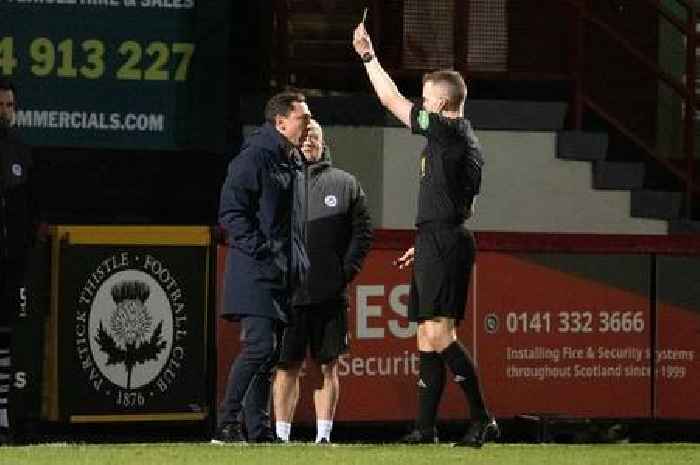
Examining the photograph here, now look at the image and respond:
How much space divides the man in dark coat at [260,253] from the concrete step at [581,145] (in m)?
5.22

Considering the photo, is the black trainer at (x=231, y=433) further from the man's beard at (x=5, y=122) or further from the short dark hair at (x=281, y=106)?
the man's beard at (x=5, y=122)

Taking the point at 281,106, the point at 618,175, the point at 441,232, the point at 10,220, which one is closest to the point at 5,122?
the point at 10,220

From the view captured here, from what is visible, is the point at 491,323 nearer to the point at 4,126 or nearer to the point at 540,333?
the point at 540,333

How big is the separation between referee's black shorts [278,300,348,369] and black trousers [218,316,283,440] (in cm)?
92

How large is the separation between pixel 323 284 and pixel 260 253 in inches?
50.0

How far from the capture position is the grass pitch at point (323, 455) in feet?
33.9

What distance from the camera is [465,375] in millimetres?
11203

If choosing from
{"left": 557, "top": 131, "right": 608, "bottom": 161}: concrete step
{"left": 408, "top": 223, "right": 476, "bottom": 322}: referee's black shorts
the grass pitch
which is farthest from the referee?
{"left": 557, "top": 131, "right": 608, "bottom": 161}: concrete step

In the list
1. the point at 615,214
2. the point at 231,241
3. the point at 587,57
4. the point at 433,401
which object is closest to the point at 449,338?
the point at 433,401

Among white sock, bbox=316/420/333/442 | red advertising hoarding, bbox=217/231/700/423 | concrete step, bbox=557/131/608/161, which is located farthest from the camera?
concrete step, bbox=557/131/608/161

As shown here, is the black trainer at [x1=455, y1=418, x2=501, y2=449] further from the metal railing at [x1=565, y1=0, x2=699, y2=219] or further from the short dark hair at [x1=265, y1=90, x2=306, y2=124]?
the metal railing at [x1=565, y1=0, x2=699, y2=219]

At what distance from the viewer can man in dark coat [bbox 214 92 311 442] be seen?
36.4 ft

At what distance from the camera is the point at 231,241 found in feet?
36.7

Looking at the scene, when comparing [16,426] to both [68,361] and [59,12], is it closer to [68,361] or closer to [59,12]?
[68,361]
